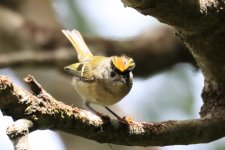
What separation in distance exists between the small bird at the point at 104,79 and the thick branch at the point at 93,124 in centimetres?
85

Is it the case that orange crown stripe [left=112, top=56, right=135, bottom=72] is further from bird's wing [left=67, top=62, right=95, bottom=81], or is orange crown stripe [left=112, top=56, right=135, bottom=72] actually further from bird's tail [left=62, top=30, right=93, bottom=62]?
bird's tail [left=62, top=30, right=93, bottom=62]

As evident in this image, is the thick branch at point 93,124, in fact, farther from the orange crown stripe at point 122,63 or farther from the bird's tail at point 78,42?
the bird's tail at point 78,42

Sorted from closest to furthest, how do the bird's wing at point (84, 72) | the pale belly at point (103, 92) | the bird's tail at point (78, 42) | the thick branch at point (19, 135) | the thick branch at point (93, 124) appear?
the thick branch at point (19, 135) → the thick branch at point (93, 124) → the pale belly at point (103, 92) → the bird's wing at point (84, 72) → the bird's tail at point (78, 42)

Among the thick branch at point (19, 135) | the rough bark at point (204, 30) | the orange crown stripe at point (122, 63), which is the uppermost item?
the orange crown stripe at point (122, 63)

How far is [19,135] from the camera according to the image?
4.70ft

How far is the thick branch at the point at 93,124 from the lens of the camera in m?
1.56

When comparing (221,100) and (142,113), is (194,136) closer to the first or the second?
(221,100)

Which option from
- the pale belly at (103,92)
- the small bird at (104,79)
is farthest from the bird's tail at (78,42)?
the pale belly at (103,92)

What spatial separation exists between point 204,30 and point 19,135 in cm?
93

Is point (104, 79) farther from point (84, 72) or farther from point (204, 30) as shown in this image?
point (204, 30)

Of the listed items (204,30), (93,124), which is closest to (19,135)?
(93,124)

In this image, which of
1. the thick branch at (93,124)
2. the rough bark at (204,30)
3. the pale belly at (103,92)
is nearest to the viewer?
the thick branch at (93,124)

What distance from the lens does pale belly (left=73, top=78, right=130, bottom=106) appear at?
9.82 feet

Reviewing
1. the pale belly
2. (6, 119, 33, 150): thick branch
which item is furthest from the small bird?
(6, 119, 33, 150): thick branch
